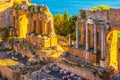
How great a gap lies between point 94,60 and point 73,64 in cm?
156

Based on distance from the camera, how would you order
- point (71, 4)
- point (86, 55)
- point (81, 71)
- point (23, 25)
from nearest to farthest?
point (81, 71), point (86, 55), point (23, 25), point (71, 4)

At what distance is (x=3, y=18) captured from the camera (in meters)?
30.1

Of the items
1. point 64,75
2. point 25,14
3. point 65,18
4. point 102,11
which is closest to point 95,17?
point 102,11

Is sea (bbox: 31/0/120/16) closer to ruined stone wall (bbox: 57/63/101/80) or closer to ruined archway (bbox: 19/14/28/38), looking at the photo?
ruined archway (bbox: 19/14/28/38)

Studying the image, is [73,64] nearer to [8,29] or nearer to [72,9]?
[8,29]

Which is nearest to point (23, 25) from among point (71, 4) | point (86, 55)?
point (86, 55)

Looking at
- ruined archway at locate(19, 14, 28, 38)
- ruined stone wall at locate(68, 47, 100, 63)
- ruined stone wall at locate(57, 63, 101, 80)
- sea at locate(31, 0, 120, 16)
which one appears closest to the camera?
ruined stone wall at locate(57, 63, 101, 80)

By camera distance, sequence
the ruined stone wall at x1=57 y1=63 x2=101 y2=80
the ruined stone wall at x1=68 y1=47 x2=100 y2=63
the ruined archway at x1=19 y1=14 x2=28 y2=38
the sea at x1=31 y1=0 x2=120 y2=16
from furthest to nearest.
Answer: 1. the sea at x1=31 y1=0 x2=120 y2=16
2. the ruined archway at x1=19 y1=14 x2=28 y2=38
3. the ruined stone wall at x1=68 y1=47 x2=100 y2=63
4. the ruined stone wall at x1=57 y1=63 x2=101 y2=80

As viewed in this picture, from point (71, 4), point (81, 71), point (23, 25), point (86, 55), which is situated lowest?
point (81, 71)

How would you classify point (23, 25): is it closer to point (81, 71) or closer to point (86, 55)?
point (86, 55)

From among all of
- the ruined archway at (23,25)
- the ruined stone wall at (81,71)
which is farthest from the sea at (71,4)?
the ruined stone wall at (81,71)

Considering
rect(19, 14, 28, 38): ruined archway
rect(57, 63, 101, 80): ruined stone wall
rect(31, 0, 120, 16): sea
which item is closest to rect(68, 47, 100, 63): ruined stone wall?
rect(57, 63, 101, 80): ruined stone wall

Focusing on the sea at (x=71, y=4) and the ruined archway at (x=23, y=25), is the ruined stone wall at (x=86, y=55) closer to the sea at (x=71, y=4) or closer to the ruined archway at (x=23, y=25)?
the ruined archway at (x=23, y=25)

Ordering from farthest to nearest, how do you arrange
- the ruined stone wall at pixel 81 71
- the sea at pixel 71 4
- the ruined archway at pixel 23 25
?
the sea at pixel 71 4 < the ruined archway at pixel 23 25 < the ruined stone wall at pixel 81 71
